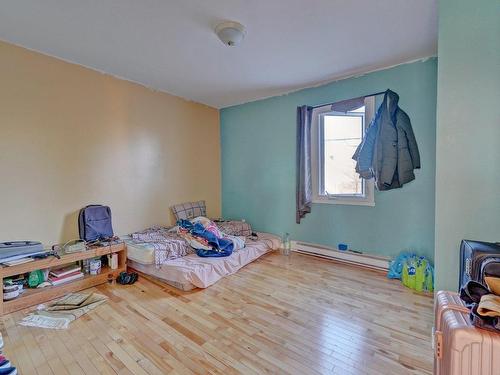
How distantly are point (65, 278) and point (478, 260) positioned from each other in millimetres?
3034

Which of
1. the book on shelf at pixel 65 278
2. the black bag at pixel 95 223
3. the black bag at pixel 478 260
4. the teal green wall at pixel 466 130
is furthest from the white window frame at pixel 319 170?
the book on shelf at pixel 65 278

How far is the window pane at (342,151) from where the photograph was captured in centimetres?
304

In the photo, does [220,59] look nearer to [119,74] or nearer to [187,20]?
[187,20]

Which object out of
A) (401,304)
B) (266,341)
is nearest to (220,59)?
(266,341)

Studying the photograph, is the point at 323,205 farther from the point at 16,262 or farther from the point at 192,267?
the point at 16,262

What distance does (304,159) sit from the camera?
3.27 metres

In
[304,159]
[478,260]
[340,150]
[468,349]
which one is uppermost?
[340,150]

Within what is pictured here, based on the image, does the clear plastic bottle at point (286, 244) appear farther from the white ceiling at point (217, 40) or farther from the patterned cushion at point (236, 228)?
the white ceiling at point (217, 40)

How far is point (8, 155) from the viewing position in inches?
86.5

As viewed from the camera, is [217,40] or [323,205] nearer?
[217,40]

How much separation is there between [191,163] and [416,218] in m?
3.13

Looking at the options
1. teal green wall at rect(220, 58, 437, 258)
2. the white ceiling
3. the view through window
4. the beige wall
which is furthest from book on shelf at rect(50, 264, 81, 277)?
the view through window

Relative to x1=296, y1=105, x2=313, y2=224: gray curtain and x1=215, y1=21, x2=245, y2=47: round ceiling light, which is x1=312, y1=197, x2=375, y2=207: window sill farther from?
x1=215, y1=21, x2=245, y2=47: round ceiling light

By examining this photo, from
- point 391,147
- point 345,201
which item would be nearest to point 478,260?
point 391,147
